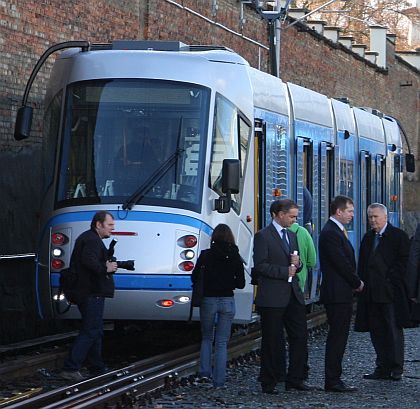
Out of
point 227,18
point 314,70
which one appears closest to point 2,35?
point 227,18

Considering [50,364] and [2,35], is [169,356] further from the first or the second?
[2,35]

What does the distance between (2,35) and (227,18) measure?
41.6 ft

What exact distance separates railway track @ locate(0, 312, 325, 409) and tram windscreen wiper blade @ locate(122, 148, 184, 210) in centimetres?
166

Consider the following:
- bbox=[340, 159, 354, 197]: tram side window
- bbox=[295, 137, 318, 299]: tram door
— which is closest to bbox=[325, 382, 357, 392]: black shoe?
bbox=[295, 137, 318, 299]: tram door

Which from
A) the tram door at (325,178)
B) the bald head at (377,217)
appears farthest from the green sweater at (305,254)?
the tram door at (325,178)

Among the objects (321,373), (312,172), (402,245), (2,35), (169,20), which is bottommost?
(321,373)

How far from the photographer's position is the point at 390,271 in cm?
1447

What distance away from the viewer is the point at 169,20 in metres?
28.7

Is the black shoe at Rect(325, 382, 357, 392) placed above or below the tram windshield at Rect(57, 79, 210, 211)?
below

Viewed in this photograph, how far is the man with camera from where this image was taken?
1399 centimetres

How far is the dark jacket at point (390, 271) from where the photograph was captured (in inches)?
568

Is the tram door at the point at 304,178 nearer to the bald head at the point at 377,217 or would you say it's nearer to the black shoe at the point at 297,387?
the bald head at the point at 377,217

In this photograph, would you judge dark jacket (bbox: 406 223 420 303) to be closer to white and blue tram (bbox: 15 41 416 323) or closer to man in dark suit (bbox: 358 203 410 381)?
man in dark suit (bbox: 358 203 410 381)

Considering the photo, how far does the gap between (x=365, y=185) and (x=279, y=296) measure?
1203cm
